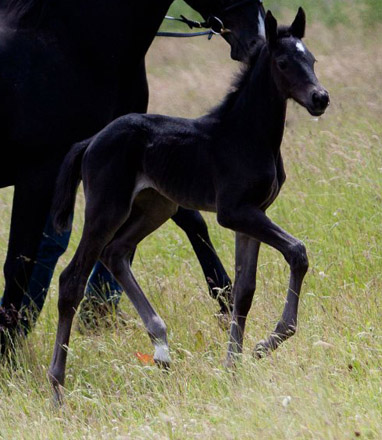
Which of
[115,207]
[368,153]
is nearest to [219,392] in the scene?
[115,207]

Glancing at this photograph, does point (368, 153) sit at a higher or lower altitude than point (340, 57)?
higher

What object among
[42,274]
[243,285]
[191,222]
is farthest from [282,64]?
[42,274]

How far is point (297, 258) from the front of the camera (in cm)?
395

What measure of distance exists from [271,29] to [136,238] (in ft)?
4.30

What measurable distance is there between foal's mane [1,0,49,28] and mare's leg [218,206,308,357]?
164 cm

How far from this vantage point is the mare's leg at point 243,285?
170 inches

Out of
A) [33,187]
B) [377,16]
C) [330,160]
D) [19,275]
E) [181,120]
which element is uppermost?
[181,120]

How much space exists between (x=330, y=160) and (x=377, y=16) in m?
6.62

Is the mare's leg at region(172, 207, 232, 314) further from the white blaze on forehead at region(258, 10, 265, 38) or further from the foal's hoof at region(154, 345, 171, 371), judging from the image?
the white blaze on forehead at region(258, 10, 265, 38)

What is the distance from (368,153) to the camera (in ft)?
24.4

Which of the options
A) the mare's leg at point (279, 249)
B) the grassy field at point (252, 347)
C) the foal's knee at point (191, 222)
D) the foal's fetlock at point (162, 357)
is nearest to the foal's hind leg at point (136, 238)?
the foal's fetlock at point (162, 357)

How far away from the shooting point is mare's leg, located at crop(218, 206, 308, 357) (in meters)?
3.96

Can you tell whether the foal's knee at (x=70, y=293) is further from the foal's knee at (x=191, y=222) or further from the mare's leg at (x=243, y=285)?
the foal's knee at (x=191, y=222)

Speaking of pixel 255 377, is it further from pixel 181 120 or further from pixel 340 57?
pixel 340 57
